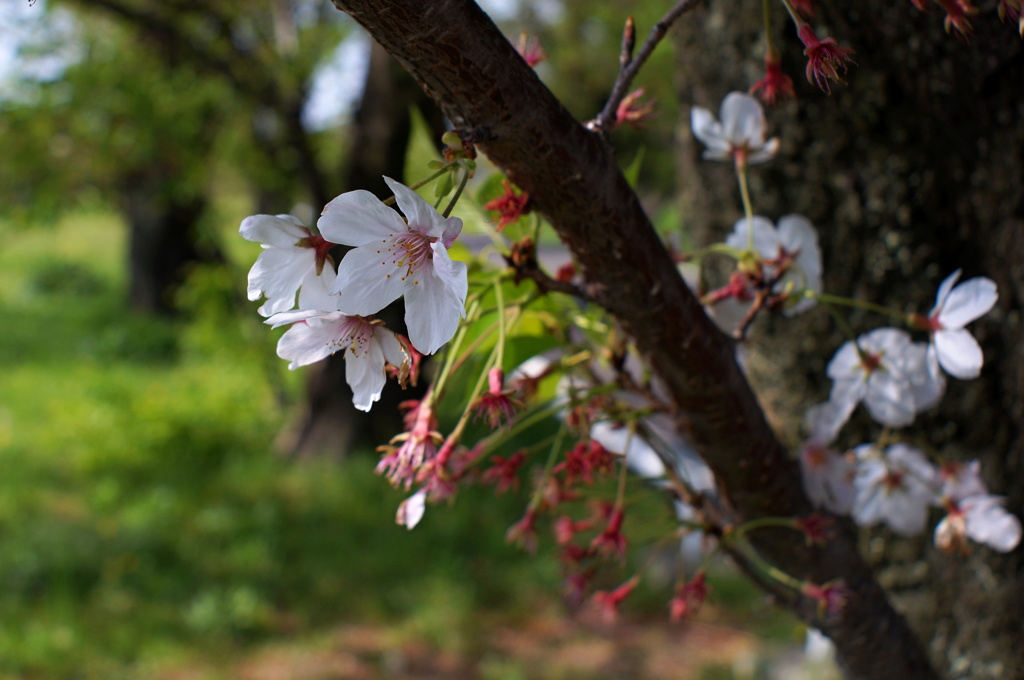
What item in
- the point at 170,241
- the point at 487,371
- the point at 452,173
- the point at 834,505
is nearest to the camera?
the point at 452,173

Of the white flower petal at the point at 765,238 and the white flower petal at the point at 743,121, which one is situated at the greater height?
the white flower petal at the point at 743,121

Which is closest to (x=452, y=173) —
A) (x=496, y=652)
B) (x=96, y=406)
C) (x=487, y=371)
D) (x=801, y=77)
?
(x=487, y=371)

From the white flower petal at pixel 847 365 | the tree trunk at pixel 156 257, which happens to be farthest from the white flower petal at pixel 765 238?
the tree trunk at pixel 156 257

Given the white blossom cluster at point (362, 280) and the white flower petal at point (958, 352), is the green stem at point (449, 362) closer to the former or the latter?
the white blossom cluster at point (362, 280)

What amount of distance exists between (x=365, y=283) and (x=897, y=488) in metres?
0.60

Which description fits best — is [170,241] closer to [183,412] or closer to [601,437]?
[183,412]

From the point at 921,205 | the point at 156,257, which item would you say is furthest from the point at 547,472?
the point at 156,257

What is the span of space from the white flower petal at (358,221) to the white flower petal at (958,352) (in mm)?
461

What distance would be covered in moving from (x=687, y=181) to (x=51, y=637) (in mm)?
2223

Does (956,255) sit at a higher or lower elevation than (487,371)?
lower

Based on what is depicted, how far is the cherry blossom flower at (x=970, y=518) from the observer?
2.38 ft

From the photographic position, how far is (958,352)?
24.8 inches

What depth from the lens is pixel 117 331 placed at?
595cm

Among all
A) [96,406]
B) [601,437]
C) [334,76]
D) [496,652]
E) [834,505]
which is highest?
[334,76]
